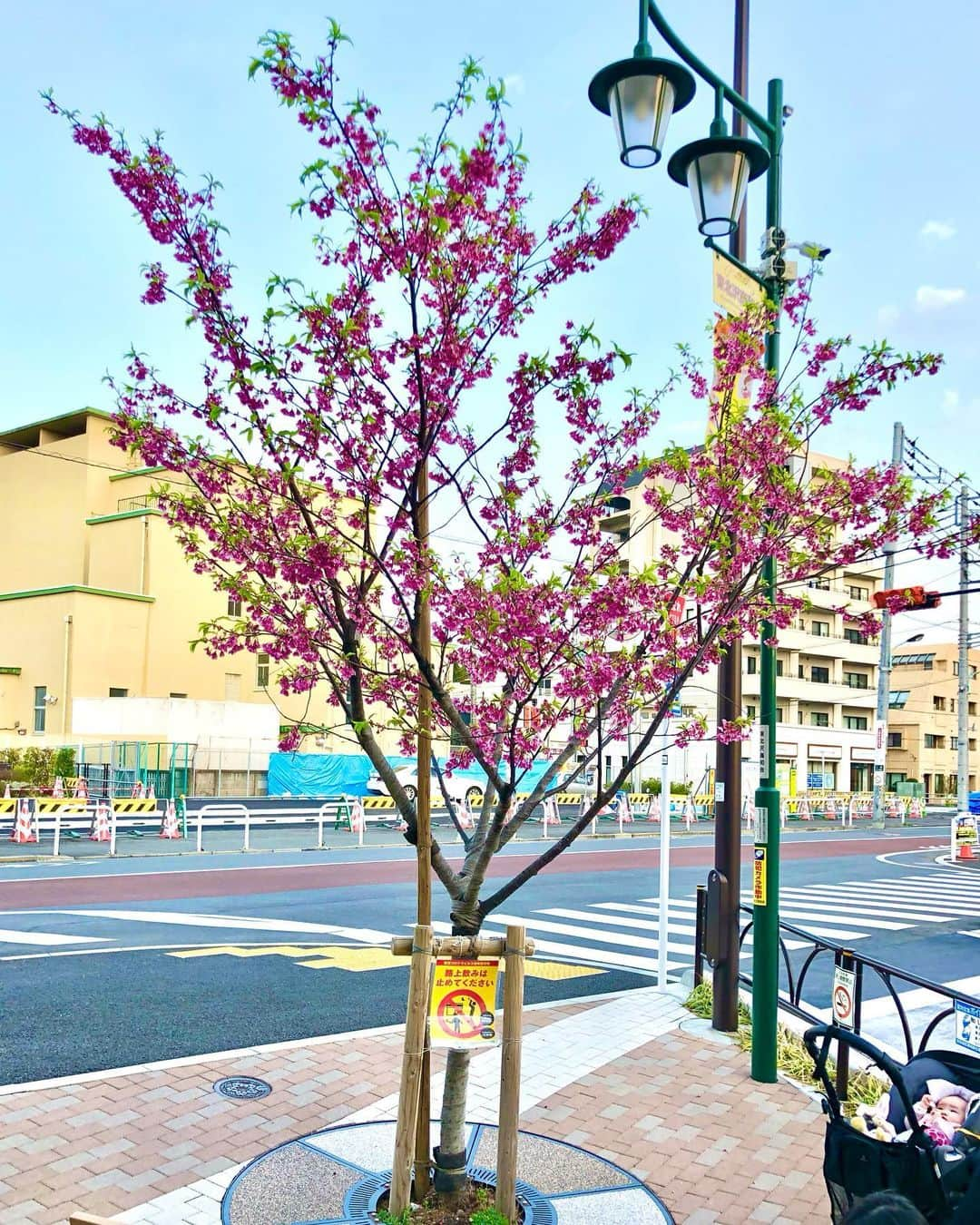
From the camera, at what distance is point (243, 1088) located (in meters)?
6.26

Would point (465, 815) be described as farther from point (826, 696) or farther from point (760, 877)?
point (826, 696)

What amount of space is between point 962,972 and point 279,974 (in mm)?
7179

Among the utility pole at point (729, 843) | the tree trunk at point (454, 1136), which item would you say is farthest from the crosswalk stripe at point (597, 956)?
the tree trunk at point (454, 1136)

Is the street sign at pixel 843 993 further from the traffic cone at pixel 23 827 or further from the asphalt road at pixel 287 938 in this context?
the traffic cone at pixel 23 827

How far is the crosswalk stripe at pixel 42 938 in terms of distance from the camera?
452 inches

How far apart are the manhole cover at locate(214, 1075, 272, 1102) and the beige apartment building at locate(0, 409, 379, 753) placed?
1305 inches

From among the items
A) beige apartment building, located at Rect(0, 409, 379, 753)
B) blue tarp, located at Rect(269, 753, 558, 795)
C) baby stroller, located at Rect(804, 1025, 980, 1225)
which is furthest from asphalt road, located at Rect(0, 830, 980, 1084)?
beige apartment building, located at Rect(0, 409, 379, 753)

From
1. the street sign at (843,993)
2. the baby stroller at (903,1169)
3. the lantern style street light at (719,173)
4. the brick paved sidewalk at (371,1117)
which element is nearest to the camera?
the baby stroller at (903,1169)

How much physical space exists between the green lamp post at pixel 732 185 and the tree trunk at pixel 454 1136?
2.65 m

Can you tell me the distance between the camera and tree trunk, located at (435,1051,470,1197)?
15.0ft

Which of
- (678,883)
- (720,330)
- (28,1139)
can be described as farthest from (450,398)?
(678,883)

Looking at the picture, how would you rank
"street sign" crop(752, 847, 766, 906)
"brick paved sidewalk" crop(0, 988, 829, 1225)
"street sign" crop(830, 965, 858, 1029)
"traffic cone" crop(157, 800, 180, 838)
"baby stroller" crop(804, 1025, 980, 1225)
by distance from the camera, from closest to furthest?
"baby stroller" crop(804, 1025, 980, 1225) → "brick paved sidewalk" crop(0, 988, 829, 1225) → "street sign" crop(830, 965, 858, 1029) → "street sign" crop(752, 847, 766, 906) → "traffic cone" crop(157, 800, 180, 838)

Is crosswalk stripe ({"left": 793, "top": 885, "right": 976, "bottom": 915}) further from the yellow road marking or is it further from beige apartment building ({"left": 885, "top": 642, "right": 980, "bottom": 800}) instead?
beige apartment building ({"left": 885, "top": 642, "right": 980, "bottom": 800})

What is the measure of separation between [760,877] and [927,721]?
78179 millimetres
